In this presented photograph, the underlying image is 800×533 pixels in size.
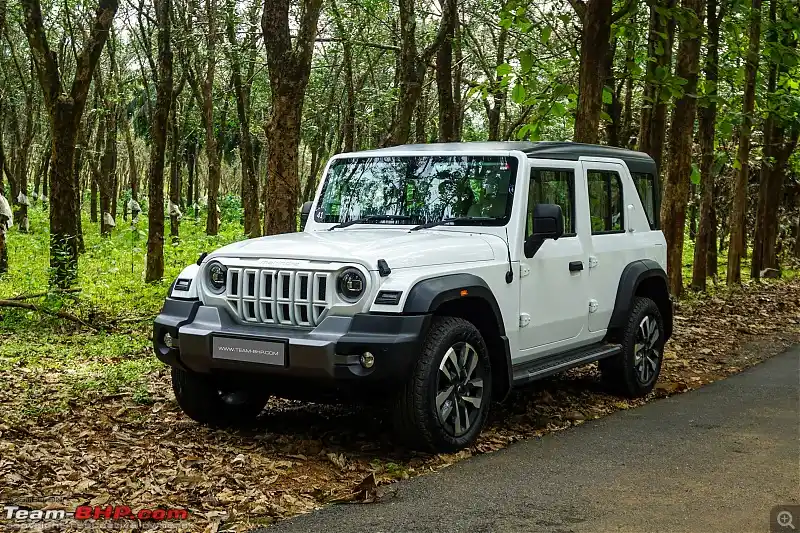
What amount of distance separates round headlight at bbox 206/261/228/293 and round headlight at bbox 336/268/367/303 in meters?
0.93

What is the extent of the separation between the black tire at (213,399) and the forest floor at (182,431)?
125 millimetres

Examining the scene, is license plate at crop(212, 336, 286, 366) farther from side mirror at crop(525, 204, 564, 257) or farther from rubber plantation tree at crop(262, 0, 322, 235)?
rubber plantation tree at crop(262, 0, 322, 235)

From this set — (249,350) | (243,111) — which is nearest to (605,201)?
(249,350)

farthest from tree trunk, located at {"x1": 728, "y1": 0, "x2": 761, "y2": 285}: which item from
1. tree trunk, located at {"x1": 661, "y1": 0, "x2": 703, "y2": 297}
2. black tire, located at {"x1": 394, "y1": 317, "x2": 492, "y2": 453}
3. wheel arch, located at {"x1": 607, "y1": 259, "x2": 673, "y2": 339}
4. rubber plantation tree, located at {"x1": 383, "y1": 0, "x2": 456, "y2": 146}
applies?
black tire, located at {"x1": 394, "y1": 317, "x2": 492, "y2": 453}

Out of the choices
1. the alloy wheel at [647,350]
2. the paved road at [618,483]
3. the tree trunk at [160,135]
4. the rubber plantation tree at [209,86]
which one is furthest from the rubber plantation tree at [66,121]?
the paved road at [618,483]

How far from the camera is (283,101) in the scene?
10.6 m

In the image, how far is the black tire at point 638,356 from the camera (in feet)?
27.9

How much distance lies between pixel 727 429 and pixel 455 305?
2.56 metres

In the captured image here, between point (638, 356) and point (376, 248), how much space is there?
3.63m

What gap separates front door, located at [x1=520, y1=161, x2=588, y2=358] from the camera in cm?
718

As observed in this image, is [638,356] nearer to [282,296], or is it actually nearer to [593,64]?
[282,296]

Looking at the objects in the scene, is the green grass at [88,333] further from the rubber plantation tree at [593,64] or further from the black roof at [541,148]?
the rubber plantation tree at [593,64]

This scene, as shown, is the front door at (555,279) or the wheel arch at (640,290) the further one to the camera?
the wheel arch at (640,290)

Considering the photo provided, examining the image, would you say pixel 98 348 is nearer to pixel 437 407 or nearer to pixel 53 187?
pixel 53 187
